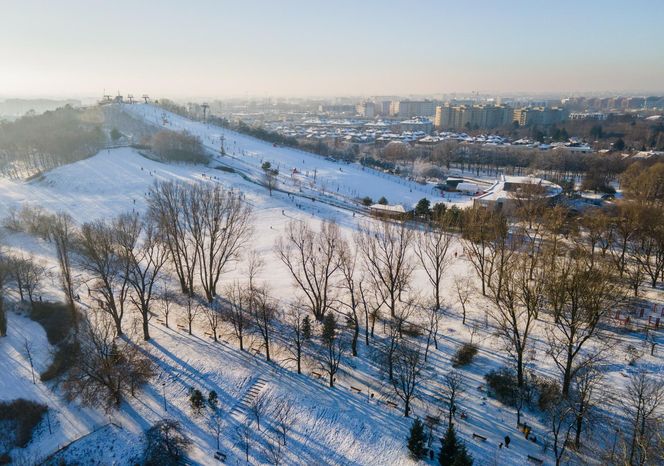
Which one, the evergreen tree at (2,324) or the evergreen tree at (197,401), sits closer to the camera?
the evergreen tree at (197,401)

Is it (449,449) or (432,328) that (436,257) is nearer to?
(432,328)

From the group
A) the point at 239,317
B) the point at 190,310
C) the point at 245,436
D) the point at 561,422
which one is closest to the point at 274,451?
the point at 245,436

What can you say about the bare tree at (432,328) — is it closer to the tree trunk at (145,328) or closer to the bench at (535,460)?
the bench at (535,460)

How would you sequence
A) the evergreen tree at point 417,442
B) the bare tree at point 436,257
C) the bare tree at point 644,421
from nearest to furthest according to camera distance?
the bare tree at point 644,421 < the evergreen tree at point 417,442 < the bare tree at point 436,257

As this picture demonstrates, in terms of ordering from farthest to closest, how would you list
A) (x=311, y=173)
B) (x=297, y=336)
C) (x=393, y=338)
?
(x=311, y=173)
(x=297, y=336)
(x=393, y=338)

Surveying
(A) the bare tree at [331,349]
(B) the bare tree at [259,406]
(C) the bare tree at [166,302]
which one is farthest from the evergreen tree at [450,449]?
(C) the bare tree at [166,302]

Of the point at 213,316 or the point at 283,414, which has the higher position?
the point at 213,316
